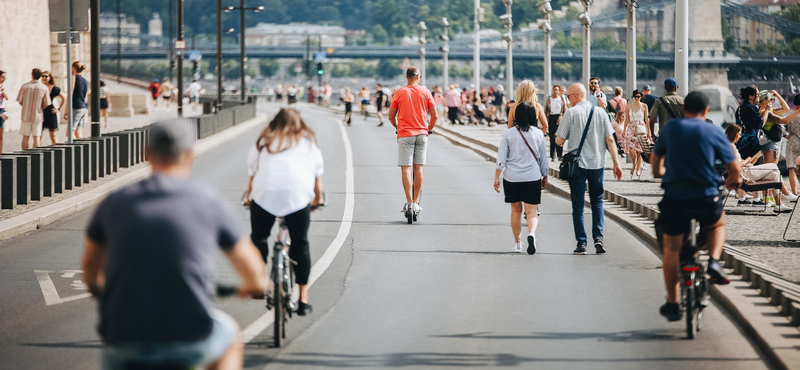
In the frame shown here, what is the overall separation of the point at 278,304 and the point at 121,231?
3.00 metres

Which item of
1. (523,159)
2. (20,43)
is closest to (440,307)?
(523,159)

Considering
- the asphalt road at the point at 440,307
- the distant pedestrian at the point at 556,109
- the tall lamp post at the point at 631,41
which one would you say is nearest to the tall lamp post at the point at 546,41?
the tall lamp post at the point at 631,41

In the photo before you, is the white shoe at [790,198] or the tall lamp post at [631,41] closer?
the white shoe at [790,198]

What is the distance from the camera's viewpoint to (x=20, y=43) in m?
36.6

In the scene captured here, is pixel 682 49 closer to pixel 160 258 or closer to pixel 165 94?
pixel 160 258

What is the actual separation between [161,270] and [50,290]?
18.7 feet

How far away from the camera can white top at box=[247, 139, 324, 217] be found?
6.85 m

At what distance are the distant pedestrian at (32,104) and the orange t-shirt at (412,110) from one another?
9650 millimetres

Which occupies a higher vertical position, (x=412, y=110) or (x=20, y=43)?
(x=20, y=43)

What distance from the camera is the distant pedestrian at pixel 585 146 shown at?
10977mm

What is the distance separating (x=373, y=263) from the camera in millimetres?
10625

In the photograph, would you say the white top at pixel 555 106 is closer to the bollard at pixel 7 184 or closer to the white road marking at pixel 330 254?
the white road marking at pixel 330 254

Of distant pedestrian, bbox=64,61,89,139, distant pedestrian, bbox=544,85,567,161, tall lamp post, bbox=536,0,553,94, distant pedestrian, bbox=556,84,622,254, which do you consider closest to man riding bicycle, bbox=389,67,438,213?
distant pedestrian, bbox=556,84,622,254

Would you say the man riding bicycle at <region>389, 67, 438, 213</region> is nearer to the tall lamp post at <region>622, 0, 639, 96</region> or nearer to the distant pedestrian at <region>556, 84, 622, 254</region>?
the distant pedestrian at <region>556, 84, 622, 254</region>
